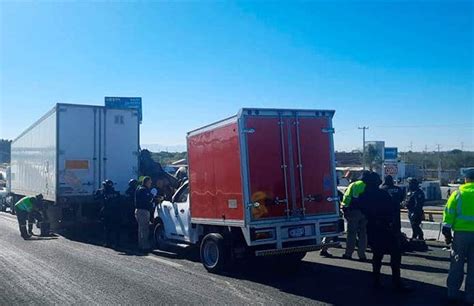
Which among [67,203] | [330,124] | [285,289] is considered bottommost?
[285,289]

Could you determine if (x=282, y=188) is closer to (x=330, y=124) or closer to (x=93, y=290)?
(x=330, y=124)

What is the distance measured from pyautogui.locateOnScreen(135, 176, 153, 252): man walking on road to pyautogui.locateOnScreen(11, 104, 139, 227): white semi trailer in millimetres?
3292

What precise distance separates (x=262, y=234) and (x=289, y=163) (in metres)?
1.37

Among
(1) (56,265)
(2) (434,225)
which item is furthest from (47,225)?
(2) (434,225)

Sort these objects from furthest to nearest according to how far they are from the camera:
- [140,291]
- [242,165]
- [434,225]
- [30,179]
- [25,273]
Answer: [30,179], [434,225], [25,273], [242,165], [140,291]

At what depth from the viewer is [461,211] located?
6.97 metres

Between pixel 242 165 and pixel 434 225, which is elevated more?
pixel 242 165

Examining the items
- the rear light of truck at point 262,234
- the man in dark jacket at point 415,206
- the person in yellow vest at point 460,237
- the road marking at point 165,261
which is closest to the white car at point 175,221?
the road marking at point 165,261

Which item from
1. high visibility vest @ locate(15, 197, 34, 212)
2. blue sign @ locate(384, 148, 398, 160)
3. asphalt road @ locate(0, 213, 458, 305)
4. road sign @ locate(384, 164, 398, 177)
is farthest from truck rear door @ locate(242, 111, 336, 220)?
blue sign @ locate(384, 148, 398, 160)

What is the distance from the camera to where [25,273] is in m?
9.40

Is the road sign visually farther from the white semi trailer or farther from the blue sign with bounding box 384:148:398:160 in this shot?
the white semi trailer

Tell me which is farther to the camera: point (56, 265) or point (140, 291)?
point (56, 265)

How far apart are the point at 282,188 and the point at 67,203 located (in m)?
8.50

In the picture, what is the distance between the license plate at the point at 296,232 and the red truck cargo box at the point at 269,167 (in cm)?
20
